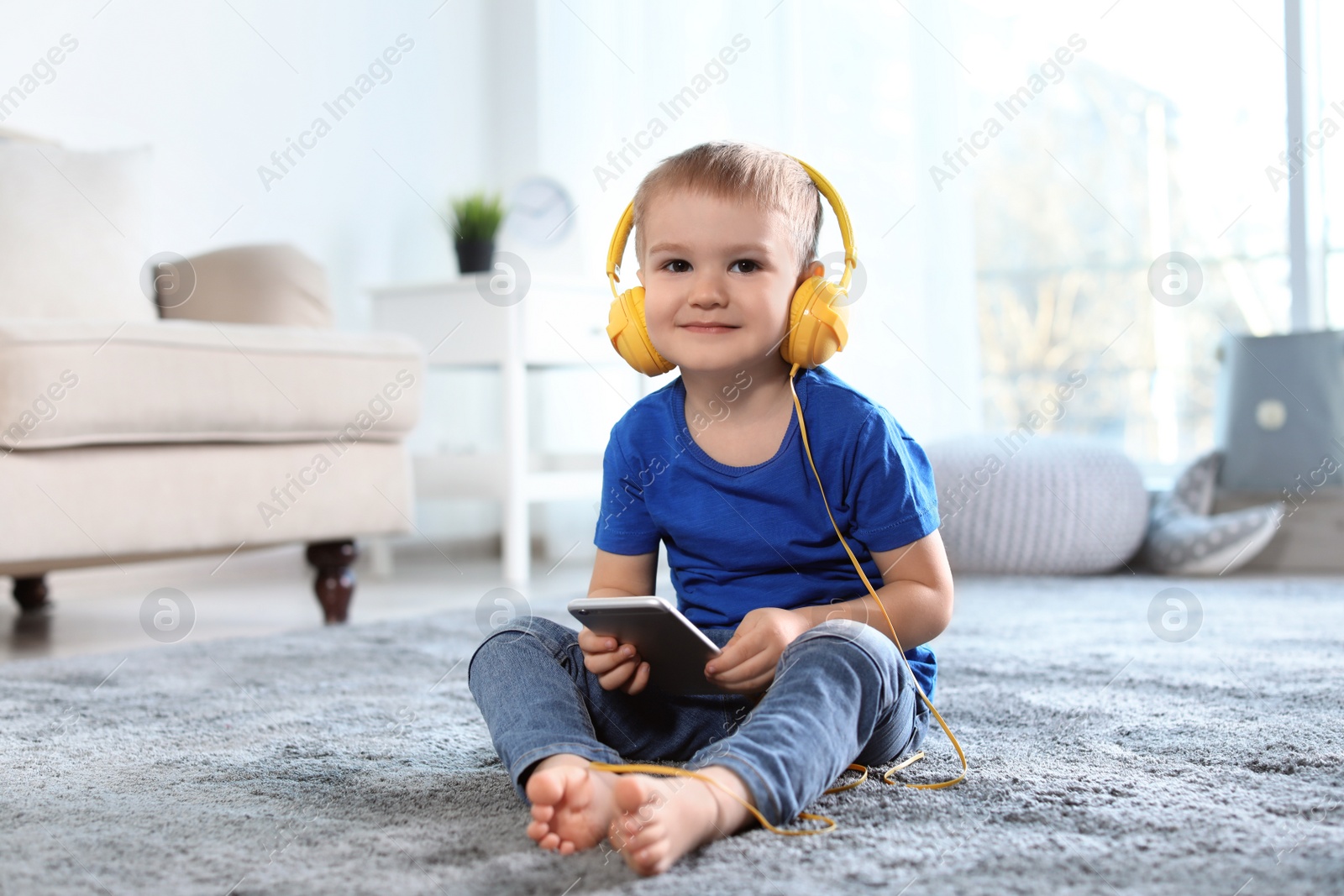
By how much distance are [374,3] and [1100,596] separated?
2.29 metres

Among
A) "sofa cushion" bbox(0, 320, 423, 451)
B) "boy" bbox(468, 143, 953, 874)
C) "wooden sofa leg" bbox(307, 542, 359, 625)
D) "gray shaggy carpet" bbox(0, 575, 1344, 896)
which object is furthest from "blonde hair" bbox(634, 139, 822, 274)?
"wooden sofa leg" bbox(307, 542, 359, 625)

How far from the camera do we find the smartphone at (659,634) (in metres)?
0.69

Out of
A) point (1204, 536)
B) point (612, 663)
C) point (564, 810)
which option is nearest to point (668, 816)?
point (564, 810)

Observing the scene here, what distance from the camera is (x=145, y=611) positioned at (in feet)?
6.70

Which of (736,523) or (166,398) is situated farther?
(166,398)

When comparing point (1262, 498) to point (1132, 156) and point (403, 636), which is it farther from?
point (403, 636)

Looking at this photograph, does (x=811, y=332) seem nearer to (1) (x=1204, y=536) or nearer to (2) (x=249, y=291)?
(2) (x=249, y=291)

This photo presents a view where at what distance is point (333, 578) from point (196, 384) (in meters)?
0.37

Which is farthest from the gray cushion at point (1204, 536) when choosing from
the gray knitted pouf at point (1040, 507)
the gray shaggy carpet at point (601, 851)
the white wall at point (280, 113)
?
the white wall at point (280, 113)

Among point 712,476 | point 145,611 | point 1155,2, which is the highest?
point 1155,2

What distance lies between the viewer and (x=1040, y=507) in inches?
82.8

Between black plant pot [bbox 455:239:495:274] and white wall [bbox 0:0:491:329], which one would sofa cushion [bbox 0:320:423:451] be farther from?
white wall [bbox 0:0:491:329]

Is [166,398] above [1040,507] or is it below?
above

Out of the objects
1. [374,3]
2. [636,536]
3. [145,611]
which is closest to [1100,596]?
[636,536]
